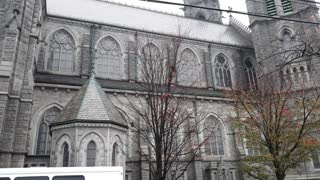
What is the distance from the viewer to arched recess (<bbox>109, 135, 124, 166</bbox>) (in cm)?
1517

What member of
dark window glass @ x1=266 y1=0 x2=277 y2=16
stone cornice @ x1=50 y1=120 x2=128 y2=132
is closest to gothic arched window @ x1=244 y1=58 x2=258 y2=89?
dark window glass @ x1=266 y1=0 x2=277 y2=16

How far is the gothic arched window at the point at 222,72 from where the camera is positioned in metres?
27.1

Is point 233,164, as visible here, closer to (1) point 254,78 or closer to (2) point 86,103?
(1) point 254,78

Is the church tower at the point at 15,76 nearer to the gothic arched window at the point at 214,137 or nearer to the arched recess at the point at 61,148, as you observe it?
the arched recess at the point at 61,148

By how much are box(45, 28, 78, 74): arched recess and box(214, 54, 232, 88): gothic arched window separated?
13106 mm

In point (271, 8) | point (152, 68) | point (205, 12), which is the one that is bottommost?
point (152, 68)

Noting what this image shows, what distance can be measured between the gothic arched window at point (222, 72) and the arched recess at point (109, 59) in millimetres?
9437

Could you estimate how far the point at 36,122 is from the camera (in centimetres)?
1778

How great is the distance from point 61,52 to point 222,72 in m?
14.8

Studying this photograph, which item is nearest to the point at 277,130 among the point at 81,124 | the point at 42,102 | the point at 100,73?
the point at 81,124

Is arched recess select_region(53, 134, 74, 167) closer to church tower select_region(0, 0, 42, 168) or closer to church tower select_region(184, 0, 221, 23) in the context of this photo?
church tower select_region(0, 0, 42, 168)

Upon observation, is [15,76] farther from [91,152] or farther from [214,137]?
[214,137]

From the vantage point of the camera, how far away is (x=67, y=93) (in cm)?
1908

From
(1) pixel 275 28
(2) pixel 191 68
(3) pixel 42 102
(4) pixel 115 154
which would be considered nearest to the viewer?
(4) pixel 115 154
